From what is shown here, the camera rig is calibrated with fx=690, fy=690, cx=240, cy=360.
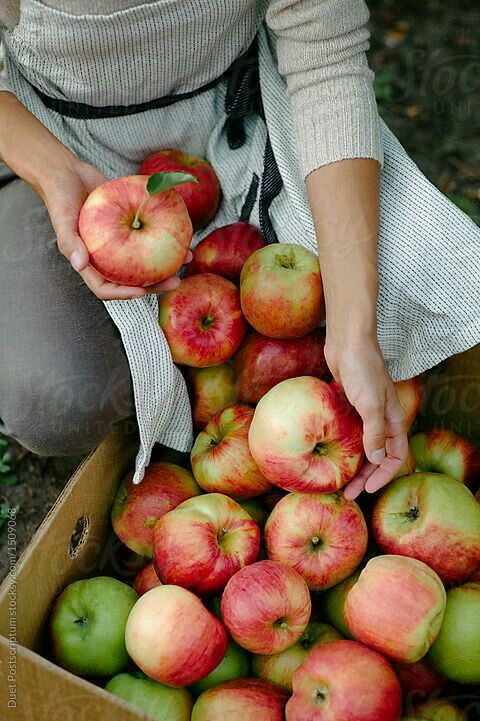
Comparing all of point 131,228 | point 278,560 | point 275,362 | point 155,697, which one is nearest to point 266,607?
point 278,560

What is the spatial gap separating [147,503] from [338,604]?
32 cm

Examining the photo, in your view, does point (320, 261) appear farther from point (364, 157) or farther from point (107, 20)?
point (107, 20)

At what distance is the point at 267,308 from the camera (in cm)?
105

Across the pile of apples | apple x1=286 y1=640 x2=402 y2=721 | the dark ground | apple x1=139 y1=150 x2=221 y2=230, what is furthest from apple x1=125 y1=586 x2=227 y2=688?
the dark ground

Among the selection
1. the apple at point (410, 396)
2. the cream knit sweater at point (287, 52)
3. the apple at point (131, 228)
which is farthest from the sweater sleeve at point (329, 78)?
the apple at point (410, 396)

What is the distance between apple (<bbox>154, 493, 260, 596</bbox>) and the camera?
3.04ft

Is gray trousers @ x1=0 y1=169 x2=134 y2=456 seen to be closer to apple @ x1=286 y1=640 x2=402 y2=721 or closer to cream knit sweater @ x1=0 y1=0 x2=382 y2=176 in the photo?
cream knit sweater @ x1=0 y1=0 x2=382 y2=176

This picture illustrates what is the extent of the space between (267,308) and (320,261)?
11cm

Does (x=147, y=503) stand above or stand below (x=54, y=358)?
below

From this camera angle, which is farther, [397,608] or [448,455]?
[448,455]

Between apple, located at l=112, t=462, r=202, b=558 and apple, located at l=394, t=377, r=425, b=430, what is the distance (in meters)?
0.37

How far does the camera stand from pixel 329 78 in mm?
1059

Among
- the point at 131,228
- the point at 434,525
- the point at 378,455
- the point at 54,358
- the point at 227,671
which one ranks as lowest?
the point at 227,671

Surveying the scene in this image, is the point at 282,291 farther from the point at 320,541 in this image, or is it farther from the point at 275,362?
the point at 320,541
